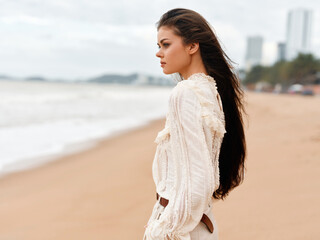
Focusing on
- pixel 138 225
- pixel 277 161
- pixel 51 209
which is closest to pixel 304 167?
pixel 277 161

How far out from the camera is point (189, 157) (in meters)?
1.15

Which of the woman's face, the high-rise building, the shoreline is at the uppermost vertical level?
the woman's face

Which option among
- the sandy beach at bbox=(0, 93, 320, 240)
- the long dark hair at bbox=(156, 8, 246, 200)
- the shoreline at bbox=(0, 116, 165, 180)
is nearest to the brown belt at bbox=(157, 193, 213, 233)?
the long dark hair at bbox=(156, 8, 246, 200)

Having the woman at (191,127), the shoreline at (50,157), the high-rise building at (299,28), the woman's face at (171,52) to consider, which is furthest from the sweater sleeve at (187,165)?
the high-rise building at (299,28)

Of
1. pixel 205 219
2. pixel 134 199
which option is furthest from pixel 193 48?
pixel 134 199

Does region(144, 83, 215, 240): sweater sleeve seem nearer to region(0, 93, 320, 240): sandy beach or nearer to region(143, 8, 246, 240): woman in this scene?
region(143, 8, 246, 240): woman

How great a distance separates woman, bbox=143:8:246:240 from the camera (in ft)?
3.75

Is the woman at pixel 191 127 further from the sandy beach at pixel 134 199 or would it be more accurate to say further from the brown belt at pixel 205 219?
the sandy beach at pixel 134 199

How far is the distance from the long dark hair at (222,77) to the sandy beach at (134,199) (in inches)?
26.5

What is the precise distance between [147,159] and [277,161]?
281 centimetres

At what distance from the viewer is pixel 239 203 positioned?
4125 mm

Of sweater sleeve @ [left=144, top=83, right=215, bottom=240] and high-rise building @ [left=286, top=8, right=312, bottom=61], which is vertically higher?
sweater sleeve @ [left=144, top=83, right=215, bottom=240]

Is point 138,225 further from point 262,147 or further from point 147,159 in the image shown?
point 262,147

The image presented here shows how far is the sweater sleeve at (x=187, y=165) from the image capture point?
1.14 meters
